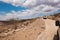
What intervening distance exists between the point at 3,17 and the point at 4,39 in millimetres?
582

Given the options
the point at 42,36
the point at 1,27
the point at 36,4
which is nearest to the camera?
the point at 42,36

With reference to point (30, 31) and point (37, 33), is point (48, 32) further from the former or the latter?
point (30, 31)

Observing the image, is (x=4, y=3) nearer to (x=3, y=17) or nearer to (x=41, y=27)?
(x=3, y=17)

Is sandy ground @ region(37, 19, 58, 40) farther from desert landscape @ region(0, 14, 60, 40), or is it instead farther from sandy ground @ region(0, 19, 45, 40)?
sandy ground @ region(0, 19, 45, 40)

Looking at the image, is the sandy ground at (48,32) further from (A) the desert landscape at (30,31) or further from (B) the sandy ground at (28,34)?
(B) the sandy ground at (28,34)

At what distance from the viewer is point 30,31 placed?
4301 mm

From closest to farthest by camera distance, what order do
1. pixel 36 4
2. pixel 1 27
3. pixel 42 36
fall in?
pixel 42 36 < pixel 36 4 < pixel 1 27

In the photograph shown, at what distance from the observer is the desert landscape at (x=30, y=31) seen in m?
3.99

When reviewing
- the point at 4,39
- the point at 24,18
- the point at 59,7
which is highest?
the point at 59,7

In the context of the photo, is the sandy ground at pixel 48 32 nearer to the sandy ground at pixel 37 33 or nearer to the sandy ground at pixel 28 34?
the sandy ground at pixel 37 33

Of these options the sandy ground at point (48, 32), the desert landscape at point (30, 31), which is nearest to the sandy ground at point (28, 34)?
the desert landscape at point (30, 31)

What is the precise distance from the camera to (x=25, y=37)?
4020 millimetres

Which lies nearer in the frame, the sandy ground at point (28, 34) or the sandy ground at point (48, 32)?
the sandy ground at point (48, 32)

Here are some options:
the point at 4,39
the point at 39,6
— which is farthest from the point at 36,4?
the point at 4,39
